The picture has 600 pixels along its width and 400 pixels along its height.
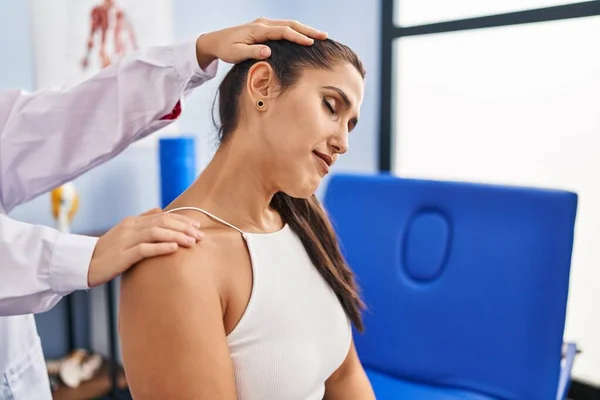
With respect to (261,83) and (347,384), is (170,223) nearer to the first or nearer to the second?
(261,83)

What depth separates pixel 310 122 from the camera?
86 centimetres

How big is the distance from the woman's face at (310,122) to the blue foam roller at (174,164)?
56.7 inches

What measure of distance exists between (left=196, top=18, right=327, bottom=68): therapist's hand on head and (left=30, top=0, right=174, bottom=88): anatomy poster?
129 centimetres

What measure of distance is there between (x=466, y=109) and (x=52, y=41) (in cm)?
179

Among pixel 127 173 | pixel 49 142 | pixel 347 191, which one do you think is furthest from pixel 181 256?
pixel 127 173

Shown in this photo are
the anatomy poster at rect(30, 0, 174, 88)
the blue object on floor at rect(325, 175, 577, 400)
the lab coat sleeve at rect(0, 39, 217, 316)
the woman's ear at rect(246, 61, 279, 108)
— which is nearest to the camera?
the woman's ear at rect(246, 61, 279, 108)

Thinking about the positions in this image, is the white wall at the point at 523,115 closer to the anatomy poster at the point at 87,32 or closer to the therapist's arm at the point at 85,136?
the anatomy poster at the point at 87,32

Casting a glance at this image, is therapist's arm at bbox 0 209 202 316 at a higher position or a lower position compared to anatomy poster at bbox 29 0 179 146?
lower

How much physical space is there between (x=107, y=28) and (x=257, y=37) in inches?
66.1

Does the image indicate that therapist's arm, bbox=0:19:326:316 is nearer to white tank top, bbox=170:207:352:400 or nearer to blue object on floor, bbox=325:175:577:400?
white tank top, bbox=170:207:352:400

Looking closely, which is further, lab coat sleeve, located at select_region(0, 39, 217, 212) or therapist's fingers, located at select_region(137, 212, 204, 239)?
lab coat sleeve, located at select_region(0, 39, 217, 212)

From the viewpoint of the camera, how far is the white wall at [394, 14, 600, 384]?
2.22m

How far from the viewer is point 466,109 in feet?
8.48

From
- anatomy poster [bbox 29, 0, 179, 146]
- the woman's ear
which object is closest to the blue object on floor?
the woman's ear
